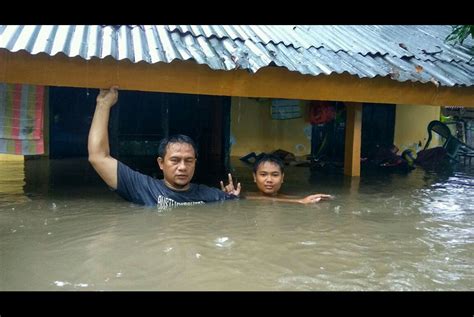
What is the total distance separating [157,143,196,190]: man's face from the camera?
513 centimetres

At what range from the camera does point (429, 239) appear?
4.16 m

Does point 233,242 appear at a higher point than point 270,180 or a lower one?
lower

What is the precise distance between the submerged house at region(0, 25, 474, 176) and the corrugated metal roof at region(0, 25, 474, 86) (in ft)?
0.06

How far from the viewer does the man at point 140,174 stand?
5.02 meters

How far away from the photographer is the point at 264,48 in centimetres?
641

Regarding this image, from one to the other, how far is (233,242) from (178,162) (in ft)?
4.96

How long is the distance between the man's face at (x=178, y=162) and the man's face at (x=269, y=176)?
1.17 m

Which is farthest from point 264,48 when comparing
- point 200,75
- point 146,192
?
point 146,192

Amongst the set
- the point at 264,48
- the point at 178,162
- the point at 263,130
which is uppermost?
the point at 264,48

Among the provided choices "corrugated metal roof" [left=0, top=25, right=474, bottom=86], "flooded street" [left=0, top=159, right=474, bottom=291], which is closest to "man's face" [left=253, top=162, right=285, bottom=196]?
"flooded street" [left=0, top=159, right=474, bottom=291]

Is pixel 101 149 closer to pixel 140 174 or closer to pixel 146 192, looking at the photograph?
pixel 140 174

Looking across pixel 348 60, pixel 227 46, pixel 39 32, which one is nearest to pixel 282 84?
pixel 227 46

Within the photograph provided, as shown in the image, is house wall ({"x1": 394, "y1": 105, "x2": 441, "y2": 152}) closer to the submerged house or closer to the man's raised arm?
the submerged house

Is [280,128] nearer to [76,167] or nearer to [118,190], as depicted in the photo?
[76,167]
